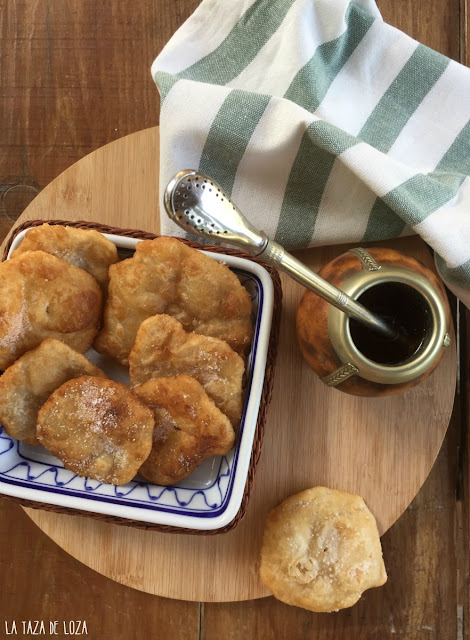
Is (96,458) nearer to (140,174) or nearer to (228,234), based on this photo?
(228,234)

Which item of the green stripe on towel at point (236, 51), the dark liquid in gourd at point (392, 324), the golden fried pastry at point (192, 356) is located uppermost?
the green stripe on towel at point (236, 51)

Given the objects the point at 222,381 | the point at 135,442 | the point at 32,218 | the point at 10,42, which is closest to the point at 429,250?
the point at 222,381

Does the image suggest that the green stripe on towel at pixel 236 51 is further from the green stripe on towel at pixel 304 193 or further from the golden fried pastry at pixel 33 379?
the golden fried pastry at pixel 33 379

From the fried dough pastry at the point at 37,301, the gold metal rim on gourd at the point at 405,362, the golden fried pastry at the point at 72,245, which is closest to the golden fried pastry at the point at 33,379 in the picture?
the fried dough pastry at the point at 37,301

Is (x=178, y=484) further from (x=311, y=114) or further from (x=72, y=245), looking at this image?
(x=311, y=114)

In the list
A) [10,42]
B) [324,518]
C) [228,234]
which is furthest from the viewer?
[10,42]

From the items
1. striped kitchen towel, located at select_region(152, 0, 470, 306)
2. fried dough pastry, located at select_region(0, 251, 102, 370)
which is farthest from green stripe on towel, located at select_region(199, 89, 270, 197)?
fried dough pastry, located at select_region(0, 251, 102, 370)

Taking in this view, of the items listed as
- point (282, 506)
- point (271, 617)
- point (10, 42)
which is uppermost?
point (10, 42)
